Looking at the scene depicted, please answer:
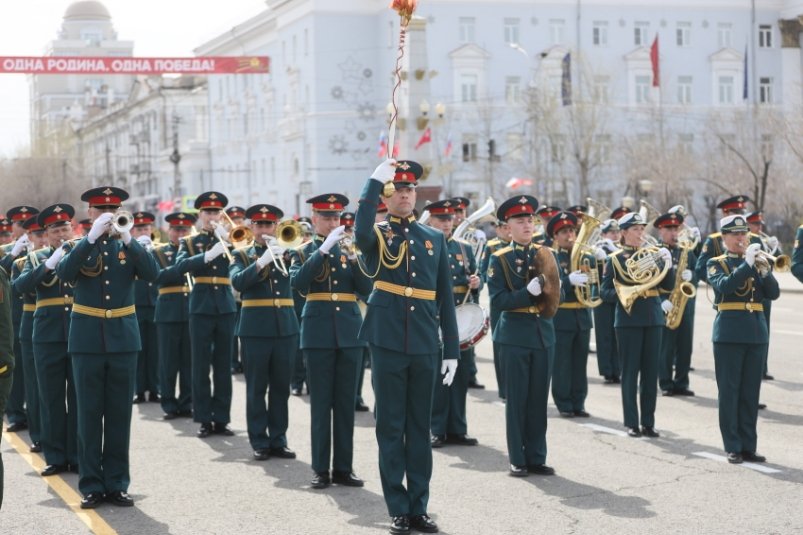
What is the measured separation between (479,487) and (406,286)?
6.52ft

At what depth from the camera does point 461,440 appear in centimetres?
1168

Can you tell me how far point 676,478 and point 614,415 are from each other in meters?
3.42

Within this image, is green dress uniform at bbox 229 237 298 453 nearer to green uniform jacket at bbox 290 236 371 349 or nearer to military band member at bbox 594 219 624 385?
green uniform jacket at bbox 290 236 371 349

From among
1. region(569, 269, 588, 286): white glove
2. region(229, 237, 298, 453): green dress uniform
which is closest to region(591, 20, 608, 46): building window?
region(569, 269, 588, 286): white glove

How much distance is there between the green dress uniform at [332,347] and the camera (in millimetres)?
9906

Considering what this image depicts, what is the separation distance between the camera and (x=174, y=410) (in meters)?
13.7

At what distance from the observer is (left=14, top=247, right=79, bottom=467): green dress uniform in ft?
33.8

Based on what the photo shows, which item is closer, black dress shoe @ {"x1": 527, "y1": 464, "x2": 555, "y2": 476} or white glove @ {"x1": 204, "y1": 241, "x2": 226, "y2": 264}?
black dress shoe @ {"x1": 527, "y1": 464, "x2": 555, "y2": 476}

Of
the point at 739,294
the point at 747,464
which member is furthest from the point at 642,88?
the point at 747,464

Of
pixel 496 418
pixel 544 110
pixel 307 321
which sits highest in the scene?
pixel 544 110

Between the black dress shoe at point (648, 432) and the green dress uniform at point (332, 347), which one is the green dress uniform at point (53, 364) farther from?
the black dress shoe at point (648, 432)

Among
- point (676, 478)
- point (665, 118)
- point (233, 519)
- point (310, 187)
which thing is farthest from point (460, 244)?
point (310, 187)

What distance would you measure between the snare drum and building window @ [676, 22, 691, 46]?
61.9 meters

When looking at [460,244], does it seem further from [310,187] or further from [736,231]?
[310,187]
